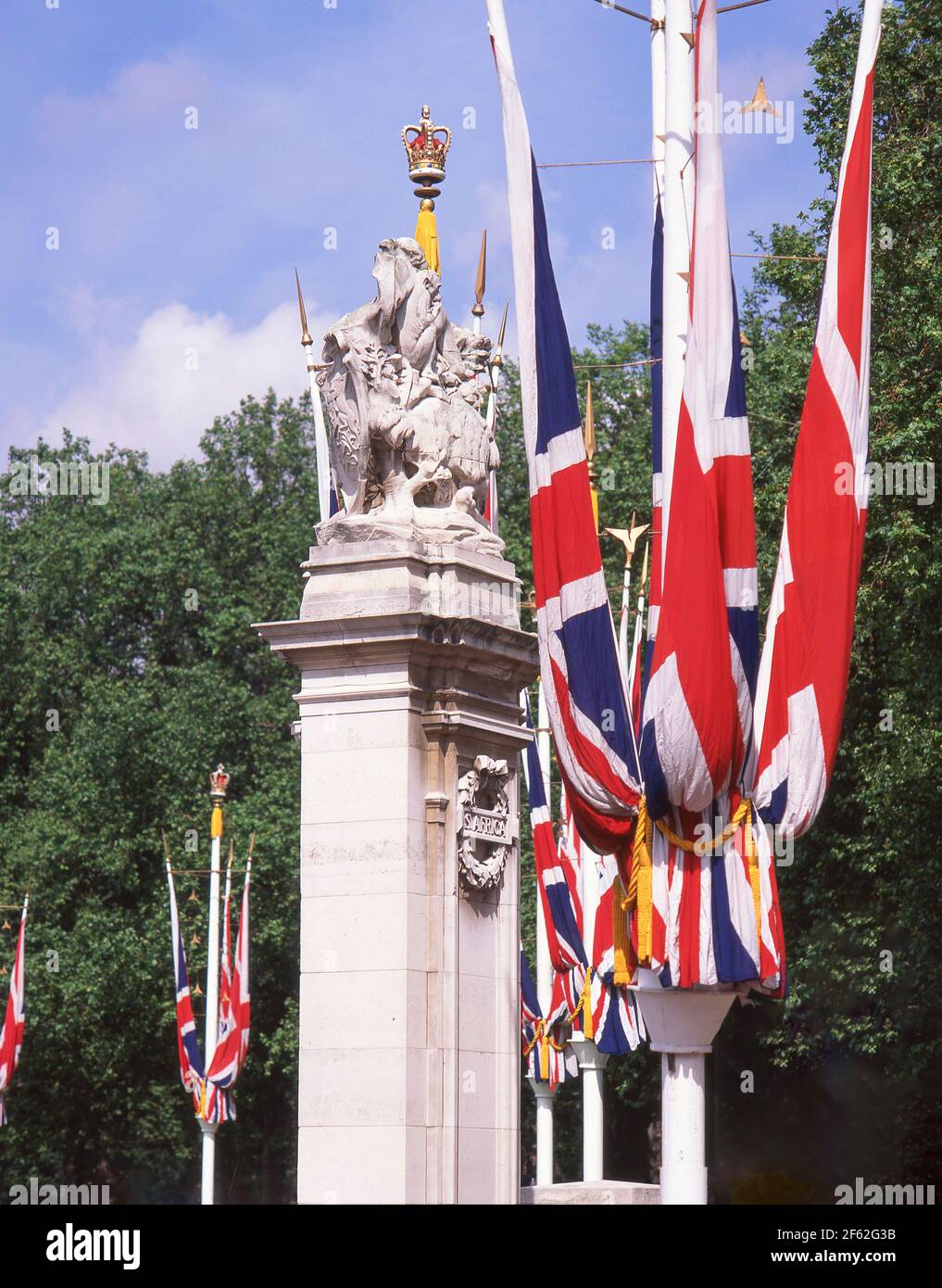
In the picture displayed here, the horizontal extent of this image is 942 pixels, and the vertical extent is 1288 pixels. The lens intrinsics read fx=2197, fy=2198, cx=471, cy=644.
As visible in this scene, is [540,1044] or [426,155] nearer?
[426,155]

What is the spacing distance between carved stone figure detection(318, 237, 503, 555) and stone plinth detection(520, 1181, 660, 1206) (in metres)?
4.55

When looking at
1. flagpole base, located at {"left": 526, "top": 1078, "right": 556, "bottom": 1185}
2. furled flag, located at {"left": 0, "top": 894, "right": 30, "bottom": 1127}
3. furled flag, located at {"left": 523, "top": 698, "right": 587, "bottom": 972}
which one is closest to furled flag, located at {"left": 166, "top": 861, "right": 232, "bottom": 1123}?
furled flag, located at {"left": 0, "top": 894, "right": 30, "bottom": 1127}

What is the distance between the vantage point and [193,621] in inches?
1845

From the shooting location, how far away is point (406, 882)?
47.4 ft

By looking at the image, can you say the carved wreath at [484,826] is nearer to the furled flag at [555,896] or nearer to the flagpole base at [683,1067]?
the flagpole base at [683,1067]

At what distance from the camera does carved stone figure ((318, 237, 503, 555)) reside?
50.9 feet

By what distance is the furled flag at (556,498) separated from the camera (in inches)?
429

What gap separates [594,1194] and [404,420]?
5592 mm

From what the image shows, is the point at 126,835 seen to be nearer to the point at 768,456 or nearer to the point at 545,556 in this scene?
the point at 768,456

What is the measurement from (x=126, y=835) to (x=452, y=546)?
92.1ft

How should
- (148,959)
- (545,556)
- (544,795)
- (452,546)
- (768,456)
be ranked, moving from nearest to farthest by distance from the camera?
(545,556)
(452,546)
(544,795)
(768,456)
(148,959)

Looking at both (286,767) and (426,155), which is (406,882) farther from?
(286,767)

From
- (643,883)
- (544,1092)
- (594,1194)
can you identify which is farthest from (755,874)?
(544,1092)
